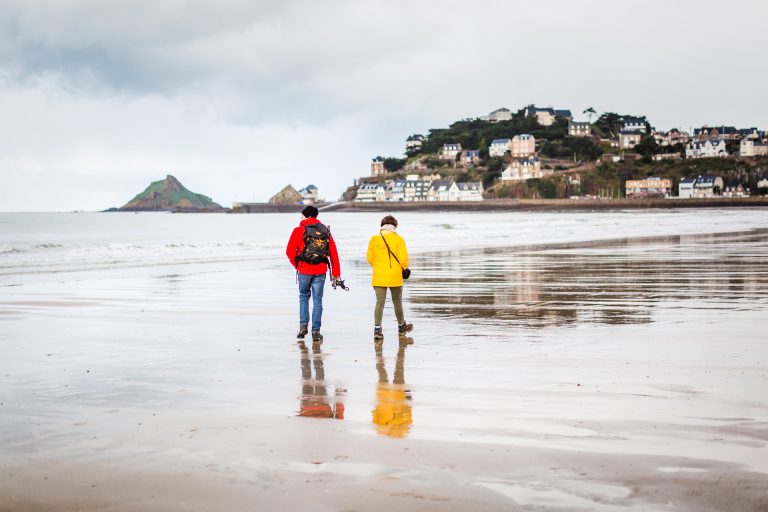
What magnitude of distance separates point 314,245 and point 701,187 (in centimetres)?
18164

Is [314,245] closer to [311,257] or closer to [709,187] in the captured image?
[311,257]

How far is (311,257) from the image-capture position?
10391 millimetres

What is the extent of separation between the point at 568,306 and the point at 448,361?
5.21m

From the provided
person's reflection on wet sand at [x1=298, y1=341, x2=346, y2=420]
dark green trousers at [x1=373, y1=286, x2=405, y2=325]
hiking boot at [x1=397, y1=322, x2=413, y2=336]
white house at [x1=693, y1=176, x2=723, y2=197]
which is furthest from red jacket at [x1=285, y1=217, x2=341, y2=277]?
white house at [x1=693, y1=176, x2=723, y2=197]

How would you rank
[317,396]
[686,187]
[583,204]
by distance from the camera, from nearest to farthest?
[317,396]
[583,204]
[686,187]

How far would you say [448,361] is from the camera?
27.7 ft

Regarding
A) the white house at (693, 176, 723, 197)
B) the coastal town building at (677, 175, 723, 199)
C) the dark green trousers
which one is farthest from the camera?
the coastal town building at (677, 175, 723, 199)

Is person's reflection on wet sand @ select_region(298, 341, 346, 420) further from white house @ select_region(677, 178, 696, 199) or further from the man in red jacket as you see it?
white house @ select_region(677, 178, 696, 199)

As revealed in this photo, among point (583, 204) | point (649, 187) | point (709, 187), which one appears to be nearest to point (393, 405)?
point (583, 204)

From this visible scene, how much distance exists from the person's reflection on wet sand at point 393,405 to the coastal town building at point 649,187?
186m

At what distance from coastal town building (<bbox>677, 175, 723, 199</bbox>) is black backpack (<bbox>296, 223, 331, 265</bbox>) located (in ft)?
582

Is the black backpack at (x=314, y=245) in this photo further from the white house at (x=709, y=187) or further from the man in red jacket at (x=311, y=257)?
the white house at (x=709, y=187)

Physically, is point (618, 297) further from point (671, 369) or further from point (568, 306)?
point (671, 369)

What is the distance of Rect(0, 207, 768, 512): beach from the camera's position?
178 inches
